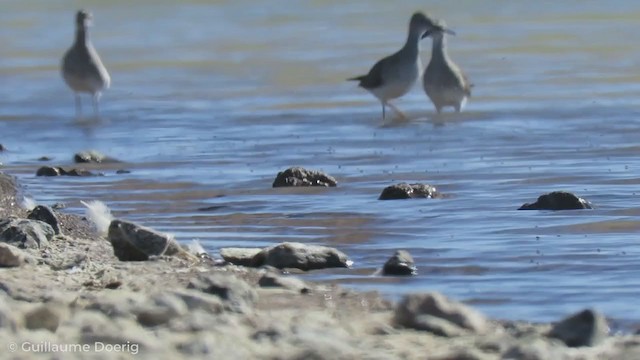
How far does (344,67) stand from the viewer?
75.8 feet

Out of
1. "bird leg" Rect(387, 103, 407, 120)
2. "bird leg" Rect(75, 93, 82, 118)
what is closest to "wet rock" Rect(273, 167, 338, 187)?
"bird leg" Rect(387, 103, 407, 120)

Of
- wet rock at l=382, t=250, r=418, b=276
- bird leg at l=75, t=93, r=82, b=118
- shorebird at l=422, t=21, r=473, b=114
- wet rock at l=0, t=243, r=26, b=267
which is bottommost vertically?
wet rock at l=382, t=250, r=418, b=276

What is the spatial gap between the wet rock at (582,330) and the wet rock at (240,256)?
2.42 metres

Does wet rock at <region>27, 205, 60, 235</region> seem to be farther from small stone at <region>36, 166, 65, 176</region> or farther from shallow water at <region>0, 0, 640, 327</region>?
small stone at <region>36, 166, 65, 176</region>

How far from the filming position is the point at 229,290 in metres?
7.18

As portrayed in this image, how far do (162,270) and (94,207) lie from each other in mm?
2008

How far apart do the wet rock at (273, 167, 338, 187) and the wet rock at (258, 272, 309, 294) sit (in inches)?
155

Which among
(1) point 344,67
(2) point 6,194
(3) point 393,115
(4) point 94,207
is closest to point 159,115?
(3) point 393,115

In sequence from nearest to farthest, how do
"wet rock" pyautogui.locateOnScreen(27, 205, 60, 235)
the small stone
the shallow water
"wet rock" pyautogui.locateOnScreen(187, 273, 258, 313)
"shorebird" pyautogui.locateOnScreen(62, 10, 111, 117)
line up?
"wet rock" pyautogui.locateOnScreen(187, 273, 258, 313) → the shallow water → "wet rock" pyautogui.locateOnScreen(27, 205, 60, 235) → the small stone → "shorebird" pyautogui.locateOnScreen(62, 10, 111, 117)

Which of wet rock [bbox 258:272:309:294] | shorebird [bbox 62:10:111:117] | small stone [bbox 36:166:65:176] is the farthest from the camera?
shorebird [bbox 62:10:111:117]

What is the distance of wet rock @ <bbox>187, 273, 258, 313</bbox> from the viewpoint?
279 inches

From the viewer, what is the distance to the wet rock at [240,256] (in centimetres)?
887

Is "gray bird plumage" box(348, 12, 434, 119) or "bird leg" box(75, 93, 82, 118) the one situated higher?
"gray bird plumage" box(348, 12, 434, 119)

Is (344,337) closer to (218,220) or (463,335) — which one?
(463,335)
